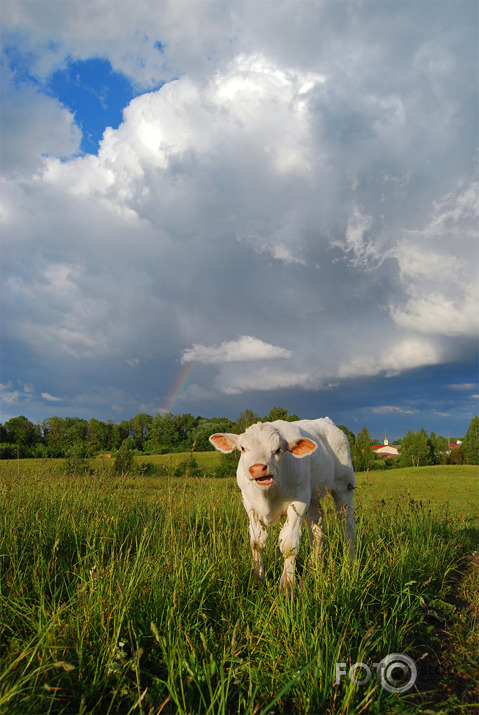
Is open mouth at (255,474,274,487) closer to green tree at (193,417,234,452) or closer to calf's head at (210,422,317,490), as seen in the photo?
calf's head at (210,422,317,490)

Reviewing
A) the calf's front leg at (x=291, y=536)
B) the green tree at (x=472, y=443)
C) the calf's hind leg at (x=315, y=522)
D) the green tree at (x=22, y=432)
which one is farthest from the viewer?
the green tree at (x=472, y=443)

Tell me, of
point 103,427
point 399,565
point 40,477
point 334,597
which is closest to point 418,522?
point 399,565

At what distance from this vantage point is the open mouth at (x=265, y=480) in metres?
4.51

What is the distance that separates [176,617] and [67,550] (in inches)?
94.1

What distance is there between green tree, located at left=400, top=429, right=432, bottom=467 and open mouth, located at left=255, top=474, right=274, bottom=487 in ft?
163

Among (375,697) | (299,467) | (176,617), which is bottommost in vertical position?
(375,697)

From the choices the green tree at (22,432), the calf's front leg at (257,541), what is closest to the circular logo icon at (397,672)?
the calf's front leg at (257,541)

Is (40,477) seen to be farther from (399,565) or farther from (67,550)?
(399,565)

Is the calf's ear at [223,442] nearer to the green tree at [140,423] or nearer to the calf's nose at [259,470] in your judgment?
the calf's nose at [259,470]

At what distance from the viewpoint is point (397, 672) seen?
3.52 m

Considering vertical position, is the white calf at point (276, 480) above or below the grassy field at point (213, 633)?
above

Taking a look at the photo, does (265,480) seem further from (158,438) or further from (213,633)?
(158,438)

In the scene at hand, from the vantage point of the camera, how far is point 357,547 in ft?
17.3

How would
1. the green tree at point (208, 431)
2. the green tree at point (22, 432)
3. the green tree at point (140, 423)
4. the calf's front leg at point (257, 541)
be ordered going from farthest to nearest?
the green tree at point (140, 423) → the green tree at point (22, 432) → the green tree at point (208, 431) → the calf's front leg at point (257, 541)
